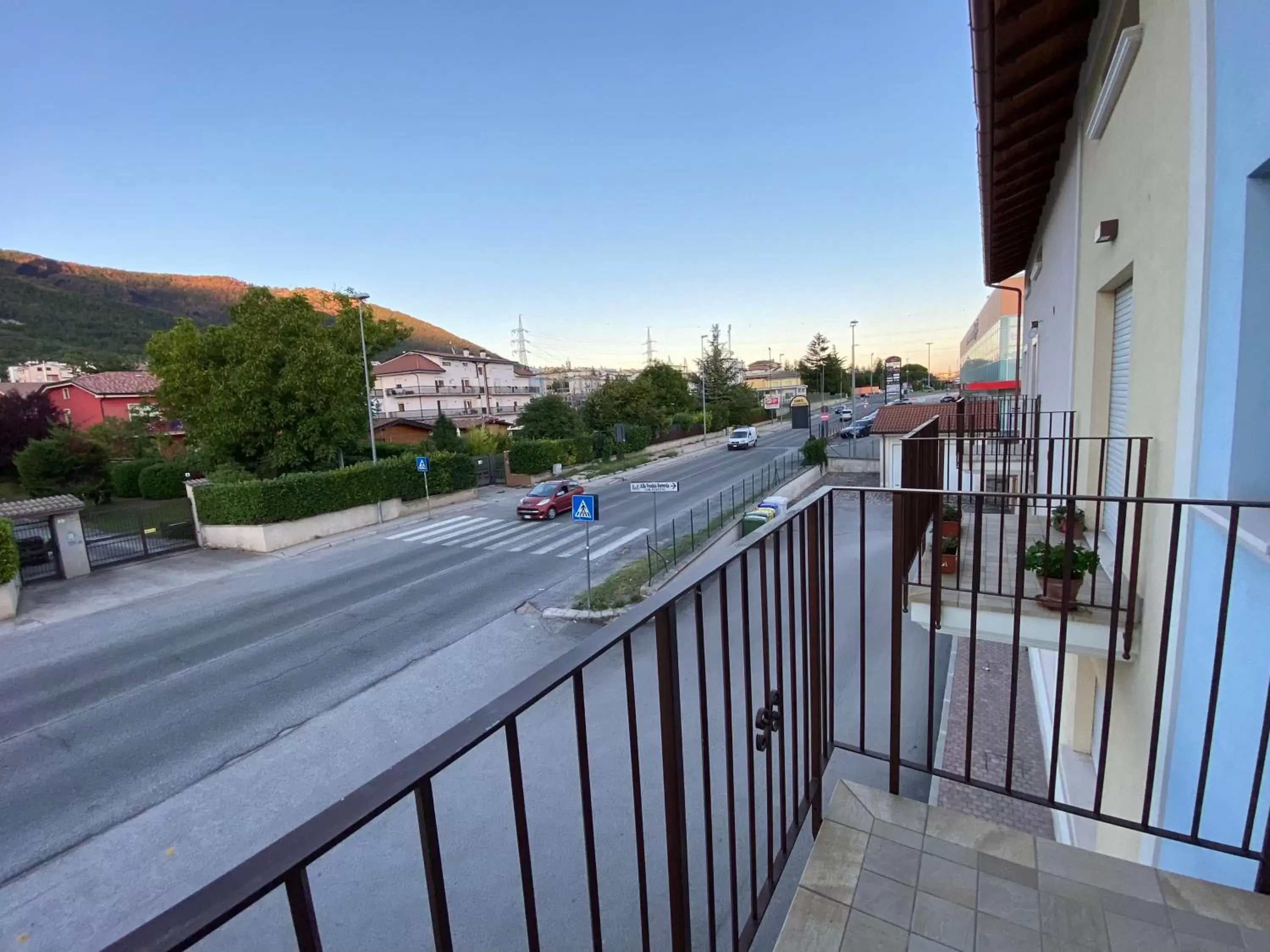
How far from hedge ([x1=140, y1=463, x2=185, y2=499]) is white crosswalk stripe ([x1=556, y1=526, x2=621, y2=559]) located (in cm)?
1731

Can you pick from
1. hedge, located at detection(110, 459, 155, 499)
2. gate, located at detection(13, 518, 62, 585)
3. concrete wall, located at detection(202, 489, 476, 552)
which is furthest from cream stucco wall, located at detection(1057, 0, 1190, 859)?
hedge, located at detection(110, 459, 155, 499)

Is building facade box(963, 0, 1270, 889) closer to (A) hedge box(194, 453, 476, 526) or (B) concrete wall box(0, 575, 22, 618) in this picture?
(B) concrete wall box(0, 575, 22, 618)

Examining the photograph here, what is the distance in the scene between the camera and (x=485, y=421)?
3944cm

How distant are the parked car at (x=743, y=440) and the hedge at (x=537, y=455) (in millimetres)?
12275

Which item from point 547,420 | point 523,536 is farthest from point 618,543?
point 547,420

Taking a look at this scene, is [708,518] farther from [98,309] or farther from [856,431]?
[98,309]

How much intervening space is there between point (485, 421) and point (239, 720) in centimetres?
3335

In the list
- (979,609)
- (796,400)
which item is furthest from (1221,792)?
(796,400)

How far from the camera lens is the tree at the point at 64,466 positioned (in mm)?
22422

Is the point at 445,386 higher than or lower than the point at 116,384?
lower

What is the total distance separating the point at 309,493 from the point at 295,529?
1083 millimetres

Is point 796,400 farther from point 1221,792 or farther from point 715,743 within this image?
point 1221,792

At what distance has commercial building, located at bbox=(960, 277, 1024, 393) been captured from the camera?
16.6m

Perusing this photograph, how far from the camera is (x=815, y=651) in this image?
211 centimetres
